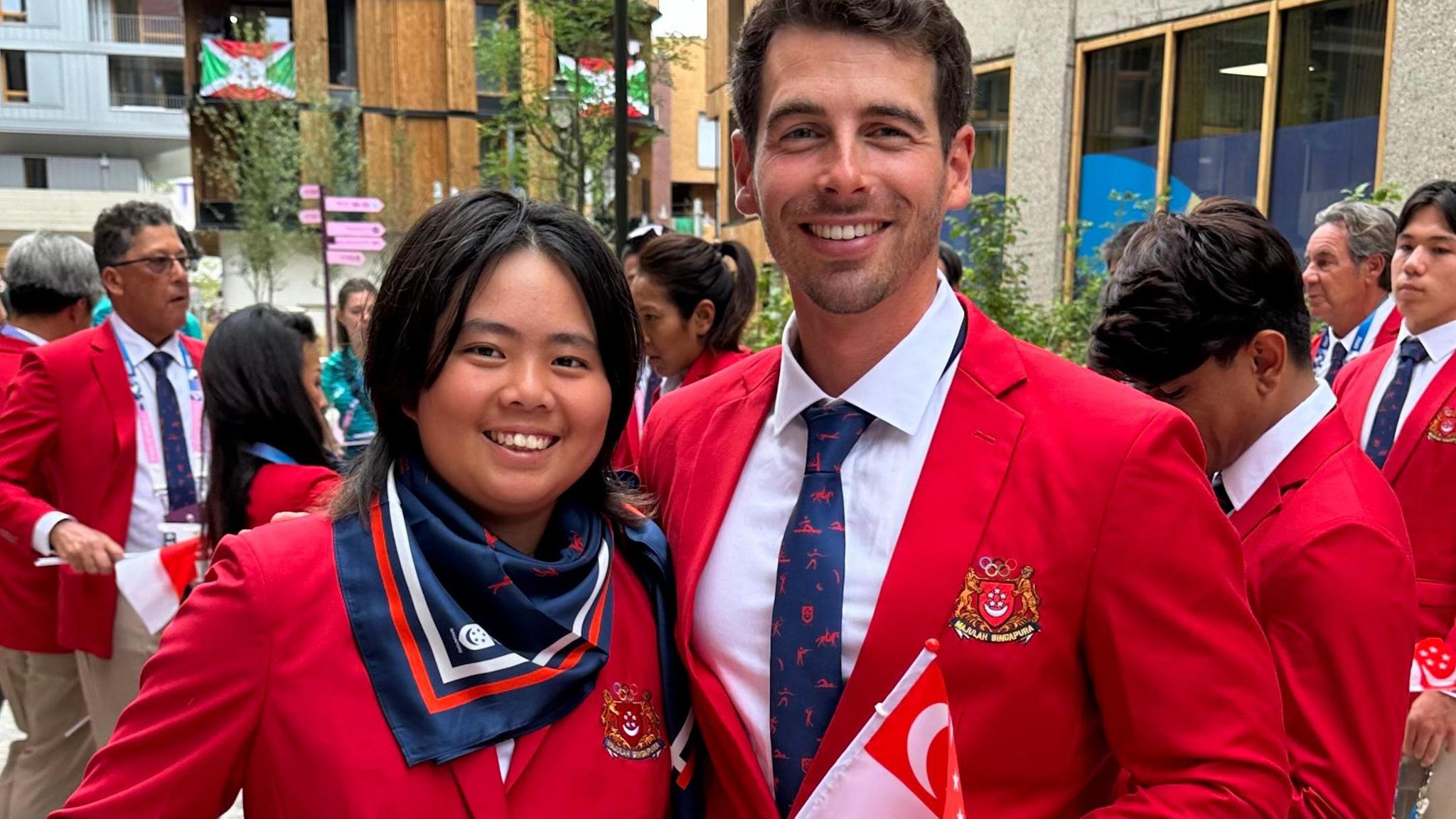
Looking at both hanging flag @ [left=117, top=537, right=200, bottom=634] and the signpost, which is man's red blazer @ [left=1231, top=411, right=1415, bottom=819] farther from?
the signpost

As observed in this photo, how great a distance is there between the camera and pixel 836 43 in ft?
6.07

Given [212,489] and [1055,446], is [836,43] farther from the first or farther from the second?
[212,489]

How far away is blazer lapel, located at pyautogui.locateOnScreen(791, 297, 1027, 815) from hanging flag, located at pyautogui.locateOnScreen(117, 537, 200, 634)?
2.68 m

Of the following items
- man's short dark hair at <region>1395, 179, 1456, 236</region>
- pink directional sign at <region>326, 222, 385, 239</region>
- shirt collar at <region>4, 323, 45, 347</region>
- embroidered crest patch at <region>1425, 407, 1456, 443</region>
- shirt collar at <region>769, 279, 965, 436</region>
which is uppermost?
man's short dark hair at <region>1395, 179, 1456, 236</region>

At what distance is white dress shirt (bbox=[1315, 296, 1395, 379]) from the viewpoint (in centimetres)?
519

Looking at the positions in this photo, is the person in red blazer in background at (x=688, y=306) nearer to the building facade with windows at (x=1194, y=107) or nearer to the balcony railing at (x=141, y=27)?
the building facade with windows at (x=1194, y=107)

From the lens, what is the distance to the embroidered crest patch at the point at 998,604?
164 cm

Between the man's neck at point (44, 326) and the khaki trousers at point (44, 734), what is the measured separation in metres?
1.45

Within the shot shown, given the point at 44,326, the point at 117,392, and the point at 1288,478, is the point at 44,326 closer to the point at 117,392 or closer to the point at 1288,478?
the point at 117,392

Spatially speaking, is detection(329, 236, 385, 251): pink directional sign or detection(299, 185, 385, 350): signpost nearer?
detection(299, 185, 385, 350): signpost

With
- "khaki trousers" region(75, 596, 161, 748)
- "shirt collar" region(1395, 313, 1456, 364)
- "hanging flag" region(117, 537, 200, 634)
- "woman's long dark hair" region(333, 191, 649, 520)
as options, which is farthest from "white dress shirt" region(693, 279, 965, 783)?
"khaki trousers" region(75, 596, 161, 748)

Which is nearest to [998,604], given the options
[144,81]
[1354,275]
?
[1354,275]

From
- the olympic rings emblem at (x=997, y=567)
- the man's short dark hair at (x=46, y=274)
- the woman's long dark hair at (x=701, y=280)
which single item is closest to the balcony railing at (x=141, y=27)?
the man's short dark hair at (x=46, y=274)

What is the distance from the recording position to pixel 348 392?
24.6ft
